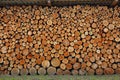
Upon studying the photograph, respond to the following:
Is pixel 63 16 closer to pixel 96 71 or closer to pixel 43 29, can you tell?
pixel 43 29

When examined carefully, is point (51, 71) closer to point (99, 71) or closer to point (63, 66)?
point (63, 66)

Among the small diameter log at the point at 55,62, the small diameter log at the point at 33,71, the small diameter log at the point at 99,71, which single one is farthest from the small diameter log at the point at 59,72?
the small diameter log at the point at 99,71

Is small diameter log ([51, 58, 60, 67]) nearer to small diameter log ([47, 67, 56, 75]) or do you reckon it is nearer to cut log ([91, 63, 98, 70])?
small diameter log ([47, 67, 56, 75])

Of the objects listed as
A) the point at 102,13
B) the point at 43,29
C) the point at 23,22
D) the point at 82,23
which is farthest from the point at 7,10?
the point at 102,13

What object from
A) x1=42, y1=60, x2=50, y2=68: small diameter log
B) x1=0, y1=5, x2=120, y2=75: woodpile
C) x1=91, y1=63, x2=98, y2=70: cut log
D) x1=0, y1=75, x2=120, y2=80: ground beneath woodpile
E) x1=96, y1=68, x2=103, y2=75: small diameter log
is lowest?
x1=0, y1=75, x2=120, y2=80: ground beneath woodpile

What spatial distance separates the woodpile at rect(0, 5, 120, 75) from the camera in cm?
714

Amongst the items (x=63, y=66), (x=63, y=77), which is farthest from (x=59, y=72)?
(x=63, y=77)

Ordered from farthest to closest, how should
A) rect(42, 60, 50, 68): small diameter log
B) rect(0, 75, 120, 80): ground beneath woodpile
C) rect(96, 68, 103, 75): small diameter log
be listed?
rect(42, 60, 50, 68): small diameter log, rect(96, 68, 103, 75): small diameter log, rect(0, 75, 120, 80): ground beneath woodpile

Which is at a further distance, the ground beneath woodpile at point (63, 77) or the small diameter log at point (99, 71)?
the small diameter log at point (99, 71)

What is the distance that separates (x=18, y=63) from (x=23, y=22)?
1.05 m

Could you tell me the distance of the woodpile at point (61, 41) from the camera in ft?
23.4

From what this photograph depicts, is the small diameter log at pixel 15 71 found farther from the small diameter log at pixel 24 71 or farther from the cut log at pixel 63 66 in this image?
the cut log at pixel 63 66

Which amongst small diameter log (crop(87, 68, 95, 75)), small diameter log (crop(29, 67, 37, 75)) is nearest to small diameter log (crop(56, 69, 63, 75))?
small diameter log (crop(29, 67, 37, 75))

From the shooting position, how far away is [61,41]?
7273 millimetres
